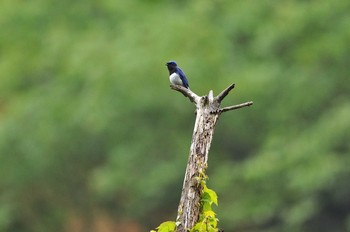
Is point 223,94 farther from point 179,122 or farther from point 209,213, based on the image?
point 179,122

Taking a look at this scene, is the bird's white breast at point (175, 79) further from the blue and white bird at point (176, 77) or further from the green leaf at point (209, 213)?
the green leaf at point (209, 213)

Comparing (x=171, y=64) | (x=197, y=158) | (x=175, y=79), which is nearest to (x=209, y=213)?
(x=197, y=158)

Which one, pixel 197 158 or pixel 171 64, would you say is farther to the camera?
pixel 171 64

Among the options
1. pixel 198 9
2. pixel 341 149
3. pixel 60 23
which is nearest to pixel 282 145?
pixel 341 149

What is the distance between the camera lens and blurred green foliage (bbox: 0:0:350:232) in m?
34.4

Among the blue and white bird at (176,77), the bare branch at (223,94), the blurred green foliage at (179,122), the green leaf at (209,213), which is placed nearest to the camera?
the green leaf at (209,213)

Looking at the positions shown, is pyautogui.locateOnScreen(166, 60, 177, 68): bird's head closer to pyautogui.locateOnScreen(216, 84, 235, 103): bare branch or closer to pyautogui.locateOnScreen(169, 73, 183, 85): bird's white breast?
pyautogui.locateOnScreen(169, 73, 183, 85): bird's white breast

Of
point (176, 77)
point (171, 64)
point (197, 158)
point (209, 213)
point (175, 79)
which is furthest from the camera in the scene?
point (171, 64)

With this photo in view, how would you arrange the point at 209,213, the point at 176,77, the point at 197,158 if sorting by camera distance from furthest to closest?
1. the point at 176,77
2. the point at 197,158
3. the point at 209,213

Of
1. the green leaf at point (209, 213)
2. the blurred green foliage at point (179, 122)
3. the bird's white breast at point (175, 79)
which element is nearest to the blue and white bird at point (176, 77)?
the bird's white breast at point (175, 79)

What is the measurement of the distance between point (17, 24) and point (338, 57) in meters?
12.7

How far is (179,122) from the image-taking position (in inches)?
1454

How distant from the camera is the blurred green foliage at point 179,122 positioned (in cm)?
3438

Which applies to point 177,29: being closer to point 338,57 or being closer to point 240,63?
point 240,63
